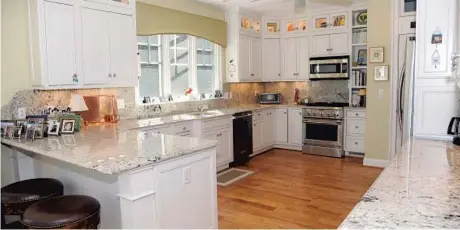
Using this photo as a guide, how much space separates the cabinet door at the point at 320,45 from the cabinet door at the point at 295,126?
1148 millimetres

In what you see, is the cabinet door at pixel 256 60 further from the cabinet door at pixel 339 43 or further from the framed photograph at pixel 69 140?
the framed photograph at pixel 69 140

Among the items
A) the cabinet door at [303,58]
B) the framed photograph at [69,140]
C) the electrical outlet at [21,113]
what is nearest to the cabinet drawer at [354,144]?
the cabinet door at [303,58]

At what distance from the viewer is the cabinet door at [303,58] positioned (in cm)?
642

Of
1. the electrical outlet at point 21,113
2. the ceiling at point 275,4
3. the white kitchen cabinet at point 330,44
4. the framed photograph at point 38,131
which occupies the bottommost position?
the framed photograph at point 38,131

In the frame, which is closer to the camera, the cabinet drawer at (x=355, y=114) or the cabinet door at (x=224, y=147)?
the cabinet door at (x=224, y=147)

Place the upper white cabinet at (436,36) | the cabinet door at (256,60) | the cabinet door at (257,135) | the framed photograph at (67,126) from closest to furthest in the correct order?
the upper white cabinet at (436,36) → the framed photograph at (67,126) → the cabinet door at (257,135) → the cabinet door at (256,60)

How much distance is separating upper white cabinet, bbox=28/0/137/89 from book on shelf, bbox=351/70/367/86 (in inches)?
155

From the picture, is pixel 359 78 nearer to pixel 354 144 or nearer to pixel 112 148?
pixel 354 144

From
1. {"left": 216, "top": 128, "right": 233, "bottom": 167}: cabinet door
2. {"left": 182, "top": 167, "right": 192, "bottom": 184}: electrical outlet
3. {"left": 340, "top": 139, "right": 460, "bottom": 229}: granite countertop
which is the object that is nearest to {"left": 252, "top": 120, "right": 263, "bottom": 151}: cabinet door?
{"left": 216, "top": 128, "right": 233, "bottom": 167}: cabinet door

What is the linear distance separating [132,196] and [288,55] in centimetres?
528

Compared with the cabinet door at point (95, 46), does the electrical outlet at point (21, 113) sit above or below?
below

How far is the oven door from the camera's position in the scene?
584 cm

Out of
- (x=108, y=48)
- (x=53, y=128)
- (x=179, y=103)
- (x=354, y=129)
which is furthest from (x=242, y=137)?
(x=53, y=128)

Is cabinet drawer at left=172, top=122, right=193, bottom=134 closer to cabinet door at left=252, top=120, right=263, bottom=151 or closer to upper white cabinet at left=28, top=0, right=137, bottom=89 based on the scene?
upper white cabinet at left=28, top=0, right=137, bottom=89
